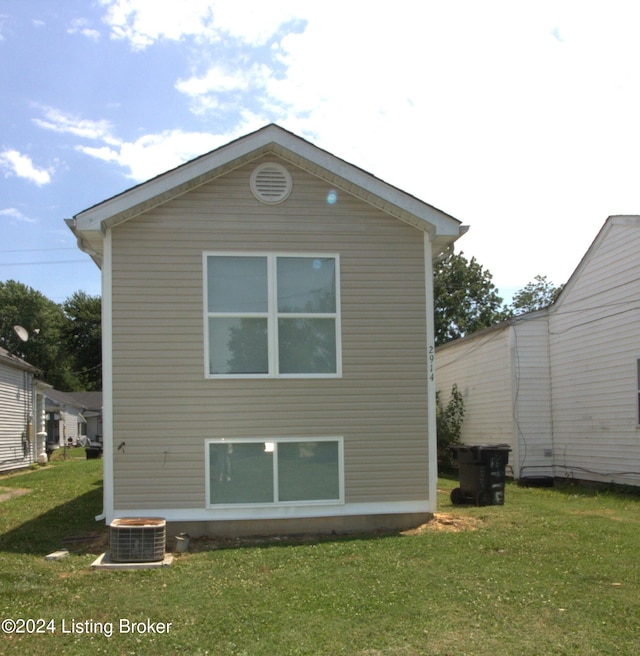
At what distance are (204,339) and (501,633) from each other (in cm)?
496

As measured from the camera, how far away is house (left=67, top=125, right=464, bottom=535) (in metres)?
8.15

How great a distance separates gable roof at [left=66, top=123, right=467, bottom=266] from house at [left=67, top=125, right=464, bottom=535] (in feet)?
0.06

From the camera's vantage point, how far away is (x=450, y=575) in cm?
607

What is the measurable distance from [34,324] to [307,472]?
5262 centimetres

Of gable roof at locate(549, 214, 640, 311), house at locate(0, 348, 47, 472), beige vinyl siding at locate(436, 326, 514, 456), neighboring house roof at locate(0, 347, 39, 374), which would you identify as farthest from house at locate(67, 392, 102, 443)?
gable roof at locate(549, 214, 640, 311)

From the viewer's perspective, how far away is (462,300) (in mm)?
42156

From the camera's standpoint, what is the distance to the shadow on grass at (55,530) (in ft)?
25.1

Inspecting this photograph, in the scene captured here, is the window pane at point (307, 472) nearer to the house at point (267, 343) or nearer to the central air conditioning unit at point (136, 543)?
the house at point (267, 343)

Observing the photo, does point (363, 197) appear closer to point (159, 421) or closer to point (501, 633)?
point (159, 421)

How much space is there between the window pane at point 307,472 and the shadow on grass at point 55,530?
94.7 inches

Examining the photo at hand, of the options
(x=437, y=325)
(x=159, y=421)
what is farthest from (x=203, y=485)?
(x=437, y=325)

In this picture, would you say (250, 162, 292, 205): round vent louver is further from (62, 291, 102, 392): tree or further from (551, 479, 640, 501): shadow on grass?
(62, 291, 102, 392): tree

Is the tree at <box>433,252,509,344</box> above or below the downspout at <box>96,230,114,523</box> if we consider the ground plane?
above

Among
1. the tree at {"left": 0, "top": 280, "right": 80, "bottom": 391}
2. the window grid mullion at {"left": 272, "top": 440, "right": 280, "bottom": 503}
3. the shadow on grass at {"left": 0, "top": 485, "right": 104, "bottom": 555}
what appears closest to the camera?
the shadow on grass at {"left": 0, "top": 485, "right": 104, "bottom": 555}
